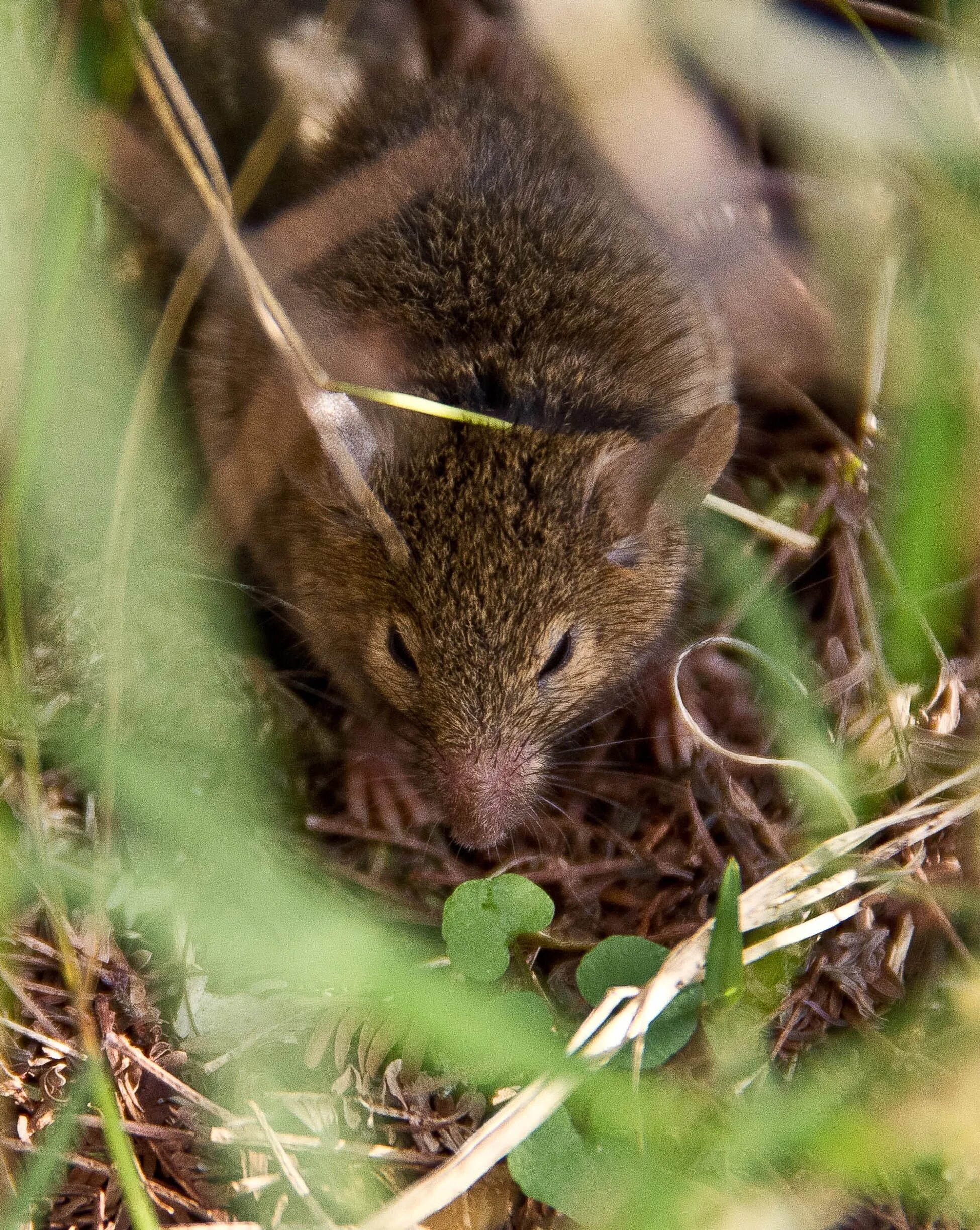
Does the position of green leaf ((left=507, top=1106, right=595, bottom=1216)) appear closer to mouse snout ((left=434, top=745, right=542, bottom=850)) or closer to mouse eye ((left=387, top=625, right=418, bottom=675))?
mouse snout ((left=434, top=745, right=542, bottom=850))

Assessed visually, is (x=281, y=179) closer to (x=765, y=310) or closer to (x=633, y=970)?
(x=765, y=310)

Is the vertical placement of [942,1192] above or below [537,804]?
below

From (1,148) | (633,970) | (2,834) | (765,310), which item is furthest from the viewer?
(765,310)

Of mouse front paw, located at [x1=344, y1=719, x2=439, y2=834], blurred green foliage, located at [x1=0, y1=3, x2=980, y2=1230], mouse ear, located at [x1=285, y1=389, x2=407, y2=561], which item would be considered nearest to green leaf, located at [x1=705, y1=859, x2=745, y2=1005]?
blurred green foliage, located at [x1=0, y1=3, x2=980, y2=1230]

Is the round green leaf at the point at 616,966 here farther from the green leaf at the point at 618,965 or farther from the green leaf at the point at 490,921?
the green leaf at the point at 490,921

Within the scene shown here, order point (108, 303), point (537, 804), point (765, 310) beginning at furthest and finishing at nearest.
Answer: point (765, 310) < point (108, 303) < point (537, 804)

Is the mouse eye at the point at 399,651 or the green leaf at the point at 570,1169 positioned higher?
the mouse eye at the point at 399,651

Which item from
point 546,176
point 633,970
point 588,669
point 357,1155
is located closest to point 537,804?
point 588,669

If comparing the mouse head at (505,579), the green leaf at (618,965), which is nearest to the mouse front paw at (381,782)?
the mouse head at (505,579)
